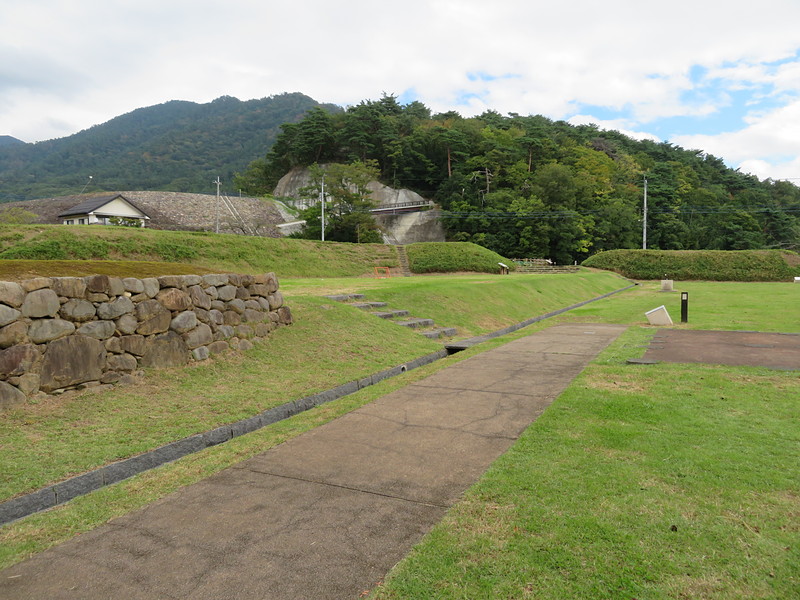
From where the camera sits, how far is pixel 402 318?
12.2 meters

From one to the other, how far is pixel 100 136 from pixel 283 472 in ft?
462

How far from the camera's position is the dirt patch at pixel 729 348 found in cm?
782

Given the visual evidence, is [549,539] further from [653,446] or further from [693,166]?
[693,166]

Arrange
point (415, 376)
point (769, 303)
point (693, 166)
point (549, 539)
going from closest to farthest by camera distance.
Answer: point (549, 539) < point (415, 376) < point (769, 303) < point (693, 166)

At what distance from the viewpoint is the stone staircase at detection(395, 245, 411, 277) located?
34894 mm

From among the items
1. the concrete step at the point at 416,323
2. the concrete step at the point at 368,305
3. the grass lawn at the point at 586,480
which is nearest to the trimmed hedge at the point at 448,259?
the concrete step at the point at 368,305

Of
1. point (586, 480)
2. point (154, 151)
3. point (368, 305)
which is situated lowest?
point (586, 480)

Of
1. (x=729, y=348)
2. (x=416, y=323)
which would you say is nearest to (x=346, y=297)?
(x=416, y=323)

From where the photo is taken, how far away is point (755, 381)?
6461 mm

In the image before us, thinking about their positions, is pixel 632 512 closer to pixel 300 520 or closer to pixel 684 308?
pixel 300 520

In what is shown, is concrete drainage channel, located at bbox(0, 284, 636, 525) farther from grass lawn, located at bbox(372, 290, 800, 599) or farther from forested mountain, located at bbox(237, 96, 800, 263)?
forested mountain, located at bbox(237, 96, 800, 263)

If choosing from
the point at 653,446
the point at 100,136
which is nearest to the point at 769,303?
the point at 653,446

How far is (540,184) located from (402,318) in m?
46.9

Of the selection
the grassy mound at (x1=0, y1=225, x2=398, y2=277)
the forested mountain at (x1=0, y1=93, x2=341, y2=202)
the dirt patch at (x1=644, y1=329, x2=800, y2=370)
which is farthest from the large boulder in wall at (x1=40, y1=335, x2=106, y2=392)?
the forested mountain at (x1=0, y1=93, x2=341, y2=202)
